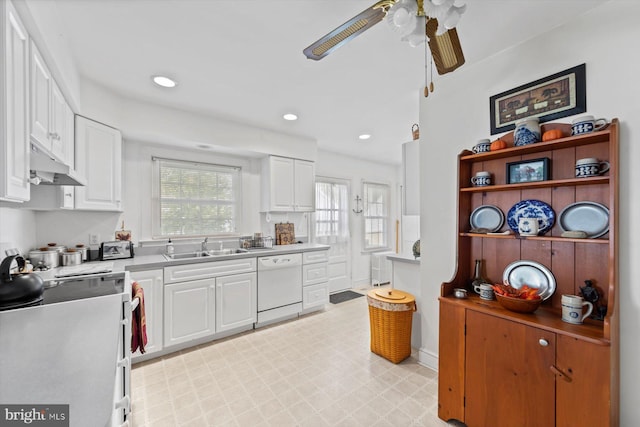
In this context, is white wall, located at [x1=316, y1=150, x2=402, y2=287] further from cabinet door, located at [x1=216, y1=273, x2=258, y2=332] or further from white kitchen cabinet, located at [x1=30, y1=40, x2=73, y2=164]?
white kitchen cabinet, located at [x1=30, y1=40, x2=73, y2=164]

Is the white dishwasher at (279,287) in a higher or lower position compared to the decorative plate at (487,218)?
lower

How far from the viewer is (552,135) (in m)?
1.56

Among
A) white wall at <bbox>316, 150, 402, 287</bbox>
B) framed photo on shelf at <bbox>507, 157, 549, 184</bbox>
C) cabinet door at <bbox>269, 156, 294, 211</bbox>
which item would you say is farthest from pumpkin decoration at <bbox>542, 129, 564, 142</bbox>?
white wall at <bbox>316, 150, 402, 287</bbox>

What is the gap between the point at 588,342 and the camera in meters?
1.26

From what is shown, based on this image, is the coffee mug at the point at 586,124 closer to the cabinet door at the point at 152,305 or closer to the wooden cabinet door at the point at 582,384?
the wooden cabinet door at the point at 582,384

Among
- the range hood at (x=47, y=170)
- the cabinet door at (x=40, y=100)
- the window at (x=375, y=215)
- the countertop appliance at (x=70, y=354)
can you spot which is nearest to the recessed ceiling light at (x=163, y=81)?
the cabinet door at (x=40, y=100)

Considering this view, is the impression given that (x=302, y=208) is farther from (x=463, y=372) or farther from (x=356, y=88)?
(x=463, y=372)

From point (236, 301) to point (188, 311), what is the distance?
1.63ft

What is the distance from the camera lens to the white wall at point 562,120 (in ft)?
4.67

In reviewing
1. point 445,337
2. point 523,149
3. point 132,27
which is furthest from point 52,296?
point 523,149

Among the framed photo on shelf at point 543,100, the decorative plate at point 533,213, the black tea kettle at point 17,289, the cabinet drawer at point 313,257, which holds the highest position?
the framed photo on shelf at point 543,100

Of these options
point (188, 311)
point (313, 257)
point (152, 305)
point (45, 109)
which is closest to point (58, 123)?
point (45, 109)

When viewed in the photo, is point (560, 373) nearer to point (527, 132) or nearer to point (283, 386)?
point (527, 132)

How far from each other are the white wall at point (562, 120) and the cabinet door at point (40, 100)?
8.41 feet
